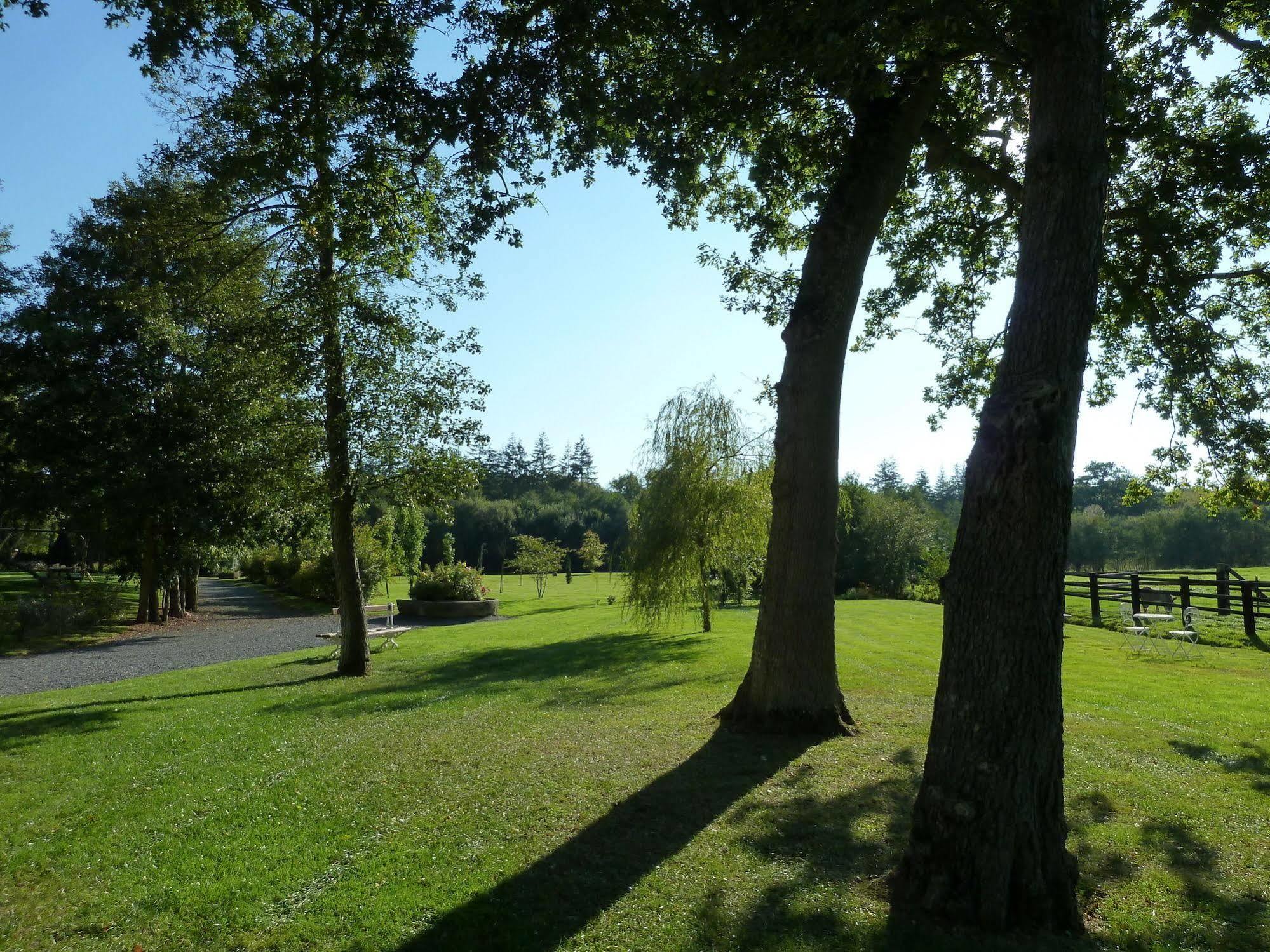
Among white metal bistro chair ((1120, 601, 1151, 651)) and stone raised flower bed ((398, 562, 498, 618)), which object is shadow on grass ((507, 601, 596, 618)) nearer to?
stone raised flower bed ((398, 562, 498, 618))

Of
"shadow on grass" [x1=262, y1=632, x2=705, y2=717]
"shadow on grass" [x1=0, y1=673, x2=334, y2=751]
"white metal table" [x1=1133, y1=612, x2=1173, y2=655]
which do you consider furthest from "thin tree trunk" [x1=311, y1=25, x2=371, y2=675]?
"white metal table" [x1=1133, y1=612, x2=1173, y2=655]

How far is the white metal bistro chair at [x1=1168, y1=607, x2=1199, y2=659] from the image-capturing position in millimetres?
15598

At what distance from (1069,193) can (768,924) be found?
4319mm

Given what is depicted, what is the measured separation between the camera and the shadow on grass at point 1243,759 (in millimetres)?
6320

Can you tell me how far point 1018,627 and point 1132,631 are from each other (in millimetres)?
16229

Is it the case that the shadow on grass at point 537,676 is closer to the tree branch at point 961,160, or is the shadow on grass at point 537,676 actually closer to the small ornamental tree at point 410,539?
the tree branch at point 961,160

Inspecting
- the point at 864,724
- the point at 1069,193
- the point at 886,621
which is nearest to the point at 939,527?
the point at 886,621

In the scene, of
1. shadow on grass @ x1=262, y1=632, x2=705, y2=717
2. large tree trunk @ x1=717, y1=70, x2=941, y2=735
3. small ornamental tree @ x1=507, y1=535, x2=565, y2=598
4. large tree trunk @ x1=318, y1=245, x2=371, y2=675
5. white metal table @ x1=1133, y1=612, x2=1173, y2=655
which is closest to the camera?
large tree trunk @ x1=717, y1=70, x2=941, y2=735

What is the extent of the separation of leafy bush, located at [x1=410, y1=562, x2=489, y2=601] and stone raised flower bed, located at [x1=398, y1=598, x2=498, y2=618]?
311 millimetres

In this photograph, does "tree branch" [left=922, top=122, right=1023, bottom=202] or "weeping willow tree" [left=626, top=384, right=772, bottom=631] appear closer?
"tree branch" [left=922, top=122, right=1023, bottom=202]

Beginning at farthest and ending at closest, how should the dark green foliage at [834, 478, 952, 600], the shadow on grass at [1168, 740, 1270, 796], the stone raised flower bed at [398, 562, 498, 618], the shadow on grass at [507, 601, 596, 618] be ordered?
the dark green foliage at [834, 478, 952, 600], the shadow on grass at [507, 601, 596, 618], the stone raised flower bed at [398, 562, 498, 618], the shadow on grass at [1168, 740, 1270, 796]

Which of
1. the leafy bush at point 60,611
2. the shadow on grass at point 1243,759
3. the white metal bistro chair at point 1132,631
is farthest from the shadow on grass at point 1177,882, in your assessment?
the leafy bush at point 60,611

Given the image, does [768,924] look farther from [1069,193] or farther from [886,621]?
[886,621]

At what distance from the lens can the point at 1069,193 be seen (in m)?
4.32
